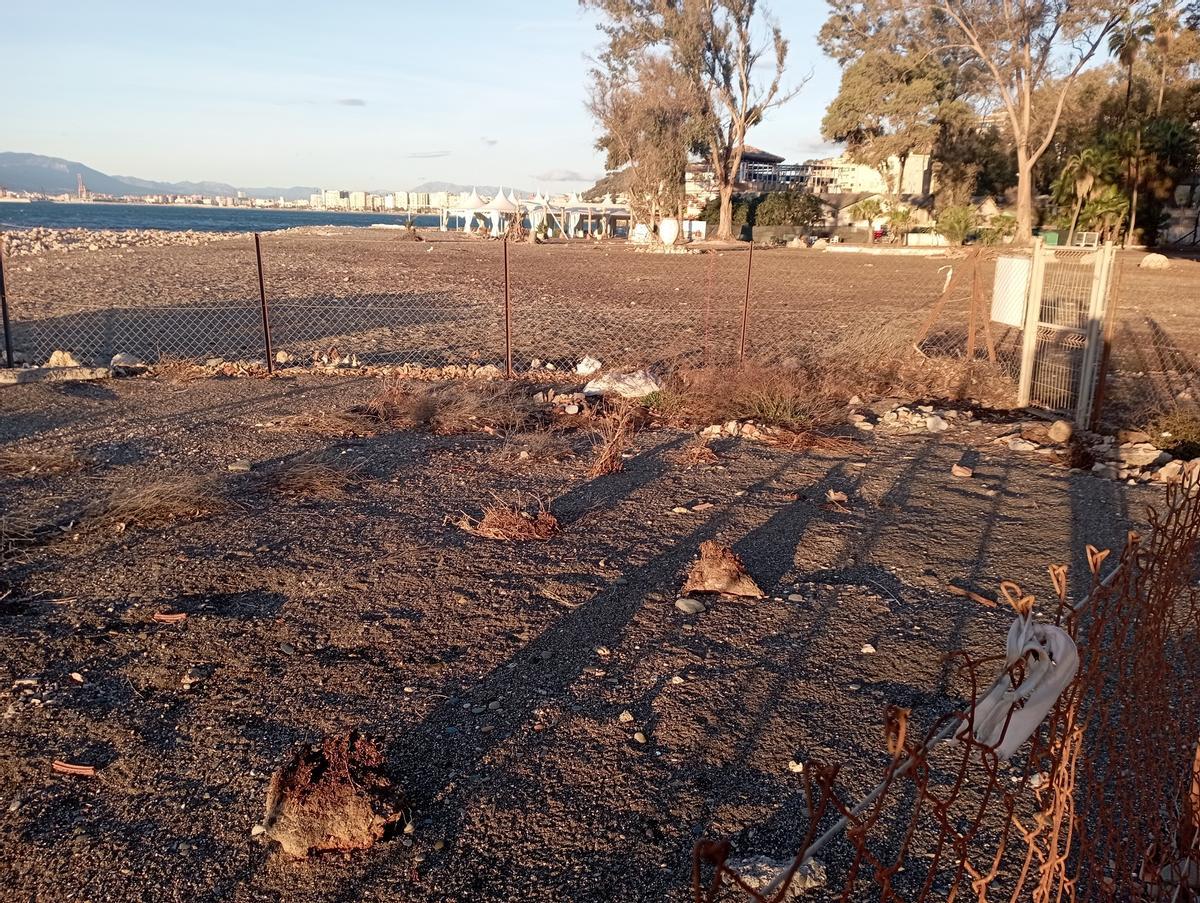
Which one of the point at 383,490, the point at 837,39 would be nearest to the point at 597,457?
the point at 383,490

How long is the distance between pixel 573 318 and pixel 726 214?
43607 mm

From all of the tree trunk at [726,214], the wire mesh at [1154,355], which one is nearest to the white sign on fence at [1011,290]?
the wire mesh at [1154,355]

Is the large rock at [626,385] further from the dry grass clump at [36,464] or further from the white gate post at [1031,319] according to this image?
the dry grass clump at [36,464]

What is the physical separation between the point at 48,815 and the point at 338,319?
14368 millimetres

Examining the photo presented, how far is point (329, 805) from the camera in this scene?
3326 mm

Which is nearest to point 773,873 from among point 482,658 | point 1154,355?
point 482,658

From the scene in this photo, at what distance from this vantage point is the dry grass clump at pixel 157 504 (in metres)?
6.31

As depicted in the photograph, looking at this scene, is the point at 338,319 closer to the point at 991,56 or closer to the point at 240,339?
the point at 240,339

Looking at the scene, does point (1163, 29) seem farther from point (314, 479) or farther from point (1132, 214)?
point (314, 479)

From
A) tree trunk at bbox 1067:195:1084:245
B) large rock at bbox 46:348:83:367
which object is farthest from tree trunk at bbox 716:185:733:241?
large rock at bbox 46:348:83:367

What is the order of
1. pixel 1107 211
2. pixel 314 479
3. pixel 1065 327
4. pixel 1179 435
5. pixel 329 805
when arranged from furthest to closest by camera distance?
pixel 1107 211
pixel 1065 327
pixel 1179 435
pixel 314 479
pixel 329 805

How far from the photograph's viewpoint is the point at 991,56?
45.2 metres

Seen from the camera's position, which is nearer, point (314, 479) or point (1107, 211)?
point (314, 479)

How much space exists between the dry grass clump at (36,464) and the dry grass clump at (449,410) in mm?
2758
